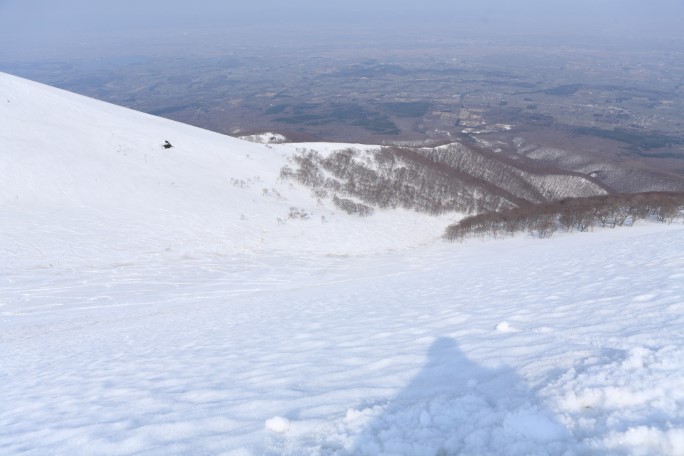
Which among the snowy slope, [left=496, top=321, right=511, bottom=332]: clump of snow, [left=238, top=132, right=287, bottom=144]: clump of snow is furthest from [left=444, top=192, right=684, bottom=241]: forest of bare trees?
[left=238, top=132, right=287, bottom=144]: clump of snow

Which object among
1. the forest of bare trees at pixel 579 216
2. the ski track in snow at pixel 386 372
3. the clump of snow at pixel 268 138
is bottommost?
A: the forest of bare trees at pixel 579 216

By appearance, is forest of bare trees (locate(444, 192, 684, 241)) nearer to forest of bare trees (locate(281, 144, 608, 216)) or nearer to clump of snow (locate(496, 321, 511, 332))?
forest of bare trees (locate(281, 144, 608, 216))

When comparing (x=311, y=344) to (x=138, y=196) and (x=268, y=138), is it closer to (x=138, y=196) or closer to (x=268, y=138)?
(x=138, y=196)

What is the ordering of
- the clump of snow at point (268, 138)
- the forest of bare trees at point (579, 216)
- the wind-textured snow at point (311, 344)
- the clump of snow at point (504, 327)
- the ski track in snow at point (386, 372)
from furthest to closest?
the clump of snow at point (268, 138) → the forest of bare trees at point (579, 216) → the clump of snow at point (504, 327) → the wind-textured snow at point (311, 344) → the ski track in snow at point (386, 372)

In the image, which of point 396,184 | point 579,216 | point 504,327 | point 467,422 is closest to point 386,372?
point 467,422

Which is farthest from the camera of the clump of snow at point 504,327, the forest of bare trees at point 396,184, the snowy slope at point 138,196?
the forest of bare trees at point 396,184

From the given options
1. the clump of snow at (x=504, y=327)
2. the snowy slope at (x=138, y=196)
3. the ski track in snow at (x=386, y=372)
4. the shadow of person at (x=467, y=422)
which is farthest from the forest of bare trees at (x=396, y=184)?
the shadow of person at (x=467, y=422)

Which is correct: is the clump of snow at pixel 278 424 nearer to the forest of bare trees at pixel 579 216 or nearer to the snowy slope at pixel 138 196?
the snowy slope at pixel 138 196
